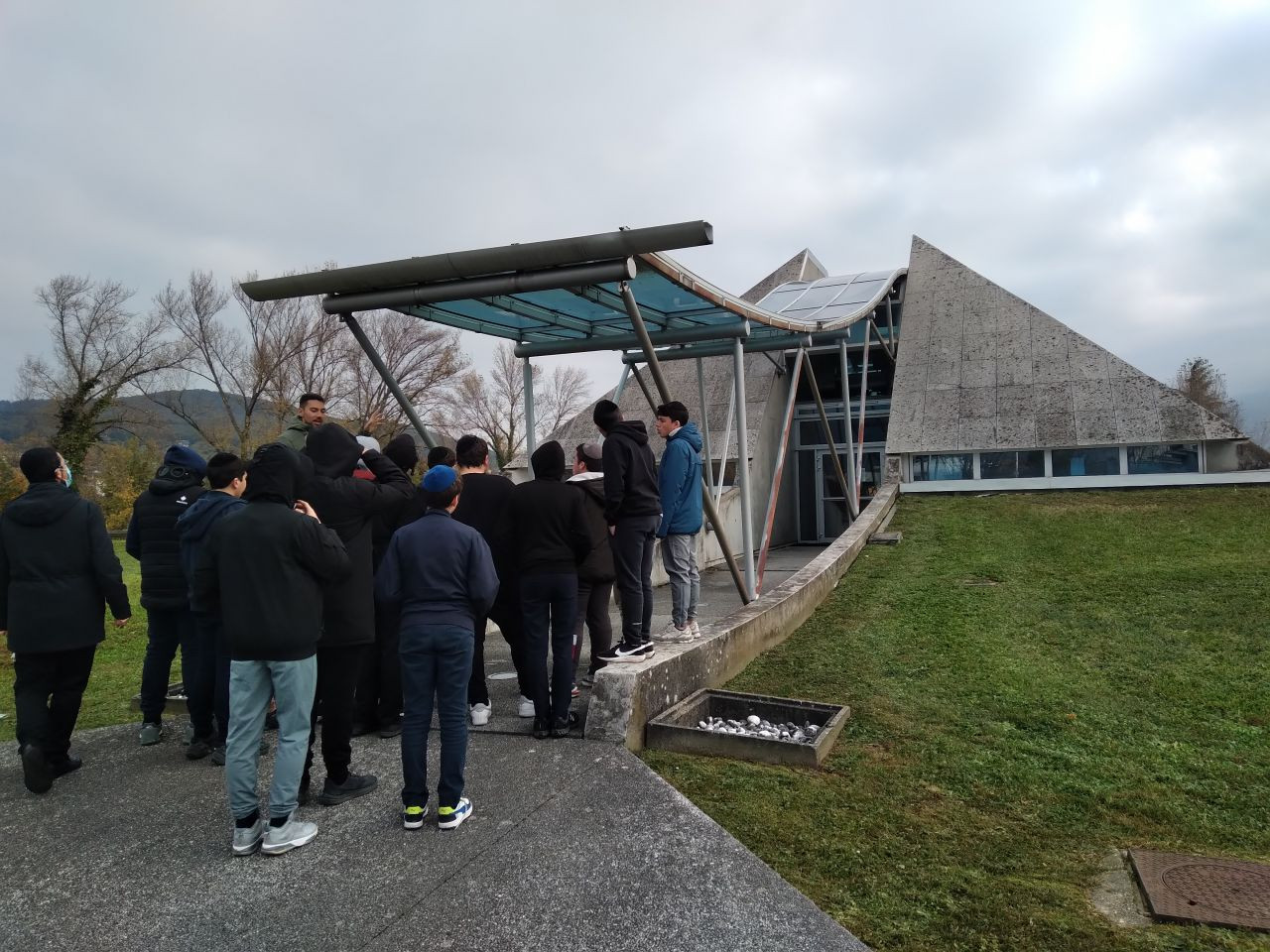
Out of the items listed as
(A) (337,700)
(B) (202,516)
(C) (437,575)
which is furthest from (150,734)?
(C) (437,575)

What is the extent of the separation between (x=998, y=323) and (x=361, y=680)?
17855 mm

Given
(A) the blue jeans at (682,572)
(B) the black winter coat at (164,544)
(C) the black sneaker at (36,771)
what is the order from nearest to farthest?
(C) the black sneaker at (36,771) → (B) the black winter coat at (164,544) → (A) the blue jeans at (682,572)

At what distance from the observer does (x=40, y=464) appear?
4750 millimetres

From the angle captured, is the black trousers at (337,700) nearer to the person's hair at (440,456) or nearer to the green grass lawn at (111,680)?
the person's hair at (440,456)

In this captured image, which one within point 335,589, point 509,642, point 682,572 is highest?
point 335,589

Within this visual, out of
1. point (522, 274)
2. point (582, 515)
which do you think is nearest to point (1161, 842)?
point (582, 515)

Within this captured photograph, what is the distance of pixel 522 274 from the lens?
581 cm

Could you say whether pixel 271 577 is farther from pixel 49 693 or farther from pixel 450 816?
pixel 49 693

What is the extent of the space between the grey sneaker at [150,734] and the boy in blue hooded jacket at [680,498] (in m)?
3.53

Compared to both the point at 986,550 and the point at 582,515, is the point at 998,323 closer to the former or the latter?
the point at 986,550

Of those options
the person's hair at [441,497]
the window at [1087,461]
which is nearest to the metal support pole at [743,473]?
the person's hair at [441,497]

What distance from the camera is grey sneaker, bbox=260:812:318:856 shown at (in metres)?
3.62

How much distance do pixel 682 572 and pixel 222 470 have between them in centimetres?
336

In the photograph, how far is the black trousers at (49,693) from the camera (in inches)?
183
